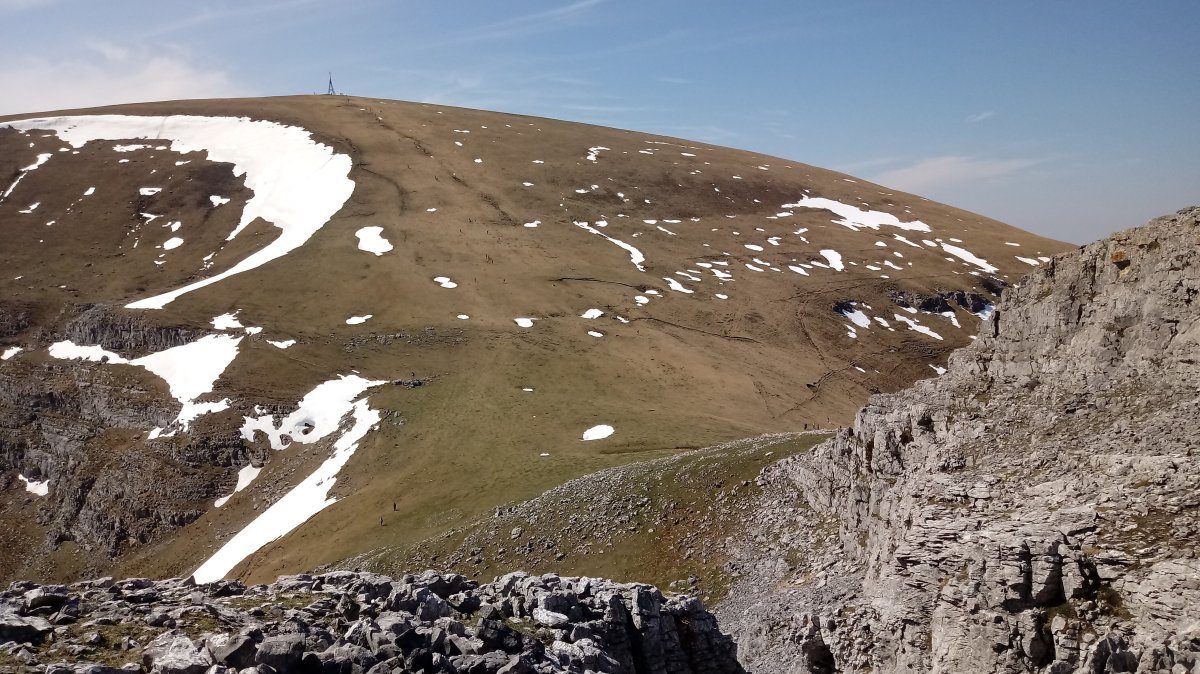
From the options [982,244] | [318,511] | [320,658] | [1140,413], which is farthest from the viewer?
[982,244]

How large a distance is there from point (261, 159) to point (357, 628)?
489 feet

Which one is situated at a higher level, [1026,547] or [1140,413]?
[1140,413]

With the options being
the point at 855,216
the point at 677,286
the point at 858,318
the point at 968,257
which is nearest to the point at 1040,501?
the point at 677,286

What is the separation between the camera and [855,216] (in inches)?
6457

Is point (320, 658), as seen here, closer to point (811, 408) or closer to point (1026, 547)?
point (1026, 547)

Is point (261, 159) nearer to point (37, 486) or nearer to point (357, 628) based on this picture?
point (37, 486)

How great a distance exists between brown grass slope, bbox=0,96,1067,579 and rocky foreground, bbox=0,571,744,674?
31859mm

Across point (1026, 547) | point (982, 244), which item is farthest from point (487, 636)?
point (982, 244)

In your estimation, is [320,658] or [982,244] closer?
[320,658]

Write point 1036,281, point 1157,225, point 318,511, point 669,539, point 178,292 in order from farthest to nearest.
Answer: point 178,292, point 318,511, point 669,539, point 1036,281, point 1157,225

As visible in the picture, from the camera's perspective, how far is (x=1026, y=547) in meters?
20.9

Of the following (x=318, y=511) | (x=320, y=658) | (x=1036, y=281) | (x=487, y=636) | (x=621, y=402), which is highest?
(x=1036, y=281)

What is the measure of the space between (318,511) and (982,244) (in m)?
135

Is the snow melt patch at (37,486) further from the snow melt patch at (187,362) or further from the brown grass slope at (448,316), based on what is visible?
Answer: the snow melt patch at (187,362)
